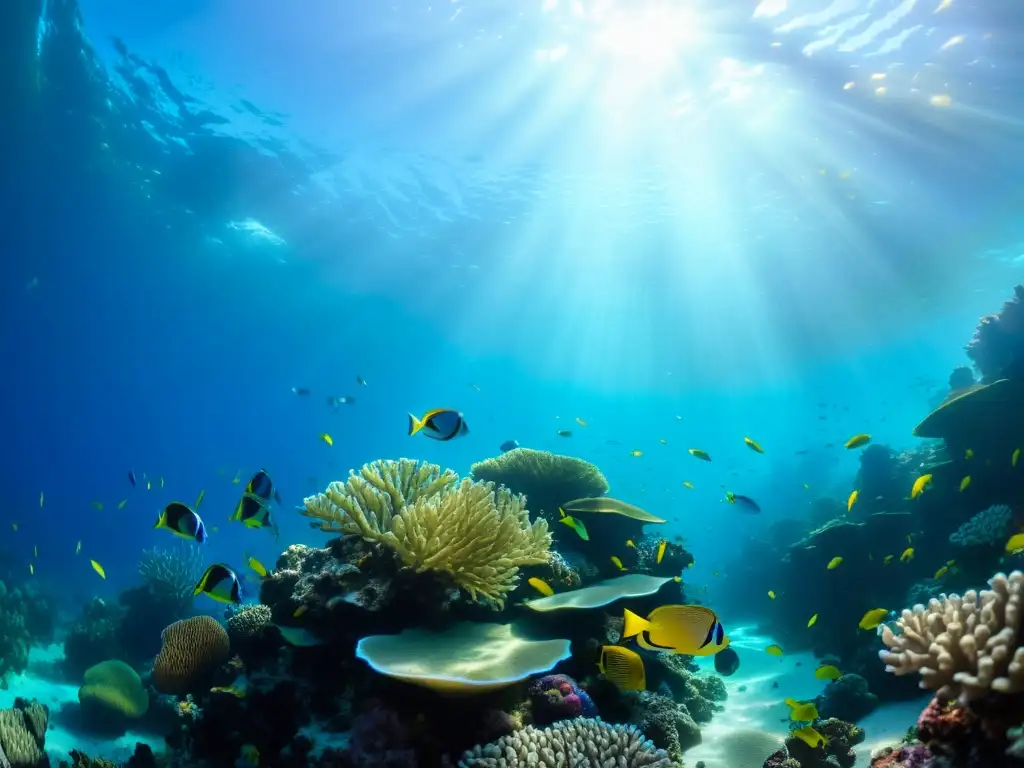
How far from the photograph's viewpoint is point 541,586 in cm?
541

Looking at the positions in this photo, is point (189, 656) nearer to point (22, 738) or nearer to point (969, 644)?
point (22, 738)

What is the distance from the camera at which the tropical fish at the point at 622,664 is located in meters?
4.19

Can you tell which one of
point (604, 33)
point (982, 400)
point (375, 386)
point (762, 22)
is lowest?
point (982, 400)

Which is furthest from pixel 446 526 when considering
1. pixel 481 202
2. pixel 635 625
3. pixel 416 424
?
pixel 481 202

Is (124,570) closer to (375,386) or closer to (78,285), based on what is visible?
(78,285)

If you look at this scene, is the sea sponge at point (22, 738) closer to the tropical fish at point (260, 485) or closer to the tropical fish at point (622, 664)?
the tropical fish at point (260, 485)

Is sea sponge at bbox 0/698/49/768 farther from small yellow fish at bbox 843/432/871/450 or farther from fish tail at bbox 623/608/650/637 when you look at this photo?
small yellow fish at bbox 843/432/871/450

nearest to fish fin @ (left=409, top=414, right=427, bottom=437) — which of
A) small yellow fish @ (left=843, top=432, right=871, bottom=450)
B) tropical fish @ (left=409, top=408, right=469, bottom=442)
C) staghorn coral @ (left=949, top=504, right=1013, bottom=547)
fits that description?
tropical fish @ (left=409, top=408, right=469, bottom=442)

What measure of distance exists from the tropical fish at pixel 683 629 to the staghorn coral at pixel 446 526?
1.77 metres

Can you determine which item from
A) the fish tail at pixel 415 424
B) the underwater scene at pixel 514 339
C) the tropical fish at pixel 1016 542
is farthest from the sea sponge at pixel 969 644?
the fish tail at pixel 415 424

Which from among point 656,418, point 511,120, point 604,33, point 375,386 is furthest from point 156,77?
point 656,418

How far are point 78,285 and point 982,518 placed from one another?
45.0m

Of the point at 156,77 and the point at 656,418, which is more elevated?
the point at 656,418

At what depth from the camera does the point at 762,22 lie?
15227mm
